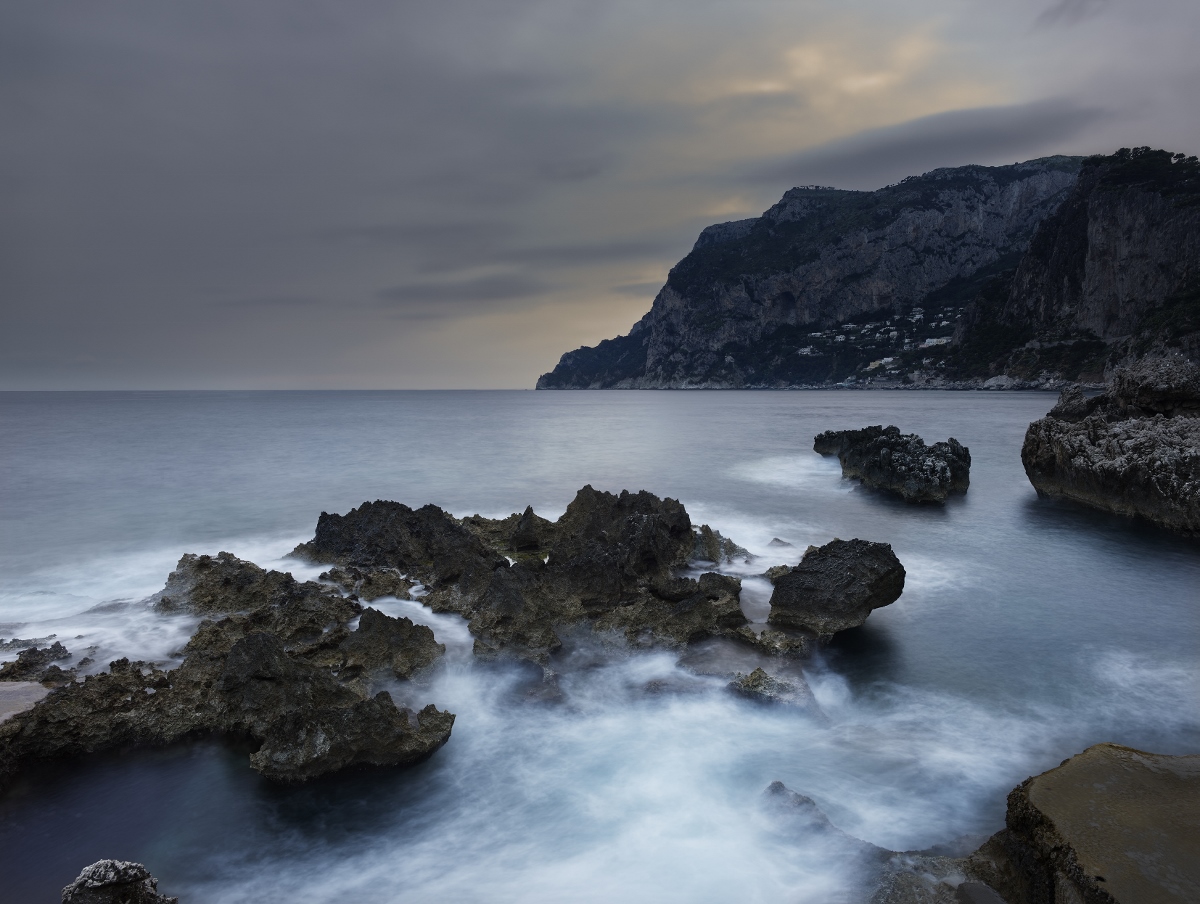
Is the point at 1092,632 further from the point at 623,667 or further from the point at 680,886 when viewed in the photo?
the point at 680,886

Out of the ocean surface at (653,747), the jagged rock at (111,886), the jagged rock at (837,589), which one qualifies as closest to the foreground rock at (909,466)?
the ocean surface at (653,747)

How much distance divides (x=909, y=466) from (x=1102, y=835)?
19.9 metres

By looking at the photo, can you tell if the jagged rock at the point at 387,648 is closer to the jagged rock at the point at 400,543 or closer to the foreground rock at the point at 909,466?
the jagged rock at the point at 400,543

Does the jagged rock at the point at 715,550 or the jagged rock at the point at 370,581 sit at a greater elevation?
the jagged rock at the point at 370,581

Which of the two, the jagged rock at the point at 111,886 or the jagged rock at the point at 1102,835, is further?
the jagged rock at the point at 111,886

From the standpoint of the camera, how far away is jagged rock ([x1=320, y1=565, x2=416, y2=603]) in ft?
39.9

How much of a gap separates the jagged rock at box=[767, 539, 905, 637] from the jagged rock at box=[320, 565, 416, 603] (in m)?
6.84

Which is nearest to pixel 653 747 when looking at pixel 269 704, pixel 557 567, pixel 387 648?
pixel 387 648

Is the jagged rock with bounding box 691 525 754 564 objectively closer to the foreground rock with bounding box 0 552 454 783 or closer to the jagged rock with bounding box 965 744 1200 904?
the foreground rock with bounding box 0 552 454 783

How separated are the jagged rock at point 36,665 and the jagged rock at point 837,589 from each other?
10.6 m

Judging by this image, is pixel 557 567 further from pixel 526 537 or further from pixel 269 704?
pixel 269 704

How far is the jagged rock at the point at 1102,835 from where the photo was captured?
14.7ft

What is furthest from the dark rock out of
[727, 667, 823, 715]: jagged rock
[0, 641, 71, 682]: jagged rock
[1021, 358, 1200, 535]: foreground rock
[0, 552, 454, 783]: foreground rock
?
[1021, 358, 1200, 535]: foreground rock

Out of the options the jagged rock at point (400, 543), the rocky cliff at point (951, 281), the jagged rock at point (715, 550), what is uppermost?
the rocky cliff at point (951, 281)
